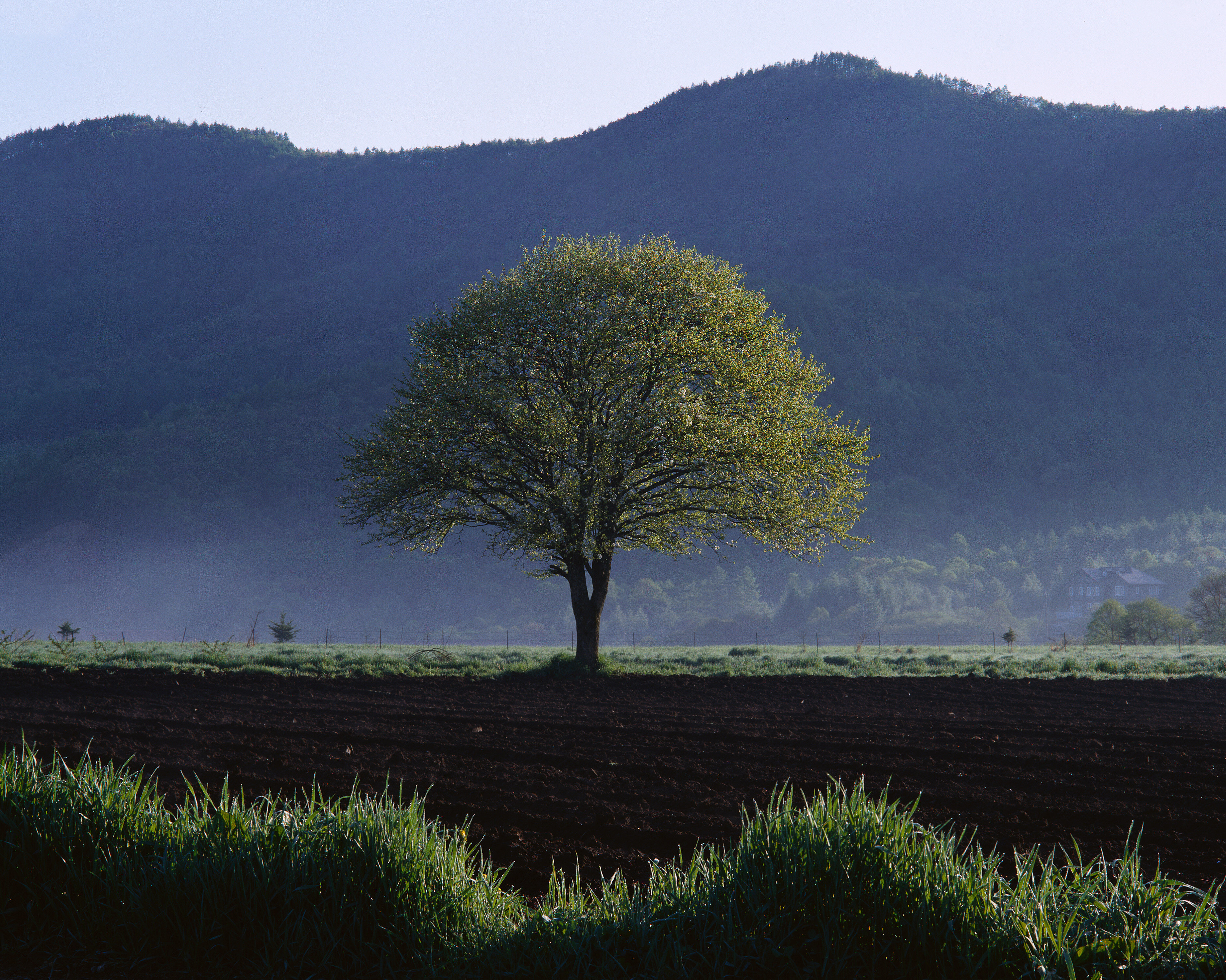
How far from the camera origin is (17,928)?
16.2ft

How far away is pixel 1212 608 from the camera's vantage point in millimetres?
84438

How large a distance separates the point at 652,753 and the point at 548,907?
7238 millimetres

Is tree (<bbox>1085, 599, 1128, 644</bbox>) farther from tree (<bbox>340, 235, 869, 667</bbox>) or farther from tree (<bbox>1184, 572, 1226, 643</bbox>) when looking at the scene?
tree (<bbox>340, 235, 869, 667</bbox>)

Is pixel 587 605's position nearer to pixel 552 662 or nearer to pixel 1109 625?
pixel 552 662

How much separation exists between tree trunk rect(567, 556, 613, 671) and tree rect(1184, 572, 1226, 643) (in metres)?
73.0

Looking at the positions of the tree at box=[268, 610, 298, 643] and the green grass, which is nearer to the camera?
the green grass

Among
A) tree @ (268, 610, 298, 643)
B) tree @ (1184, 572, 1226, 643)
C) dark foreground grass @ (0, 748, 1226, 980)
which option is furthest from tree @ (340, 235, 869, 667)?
tree @ (1184, 572, 1226, 643)

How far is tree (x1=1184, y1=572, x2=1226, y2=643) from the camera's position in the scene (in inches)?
3110

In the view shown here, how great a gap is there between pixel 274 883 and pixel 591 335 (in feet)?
74.4

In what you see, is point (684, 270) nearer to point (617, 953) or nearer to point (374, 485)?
point (374, 485)

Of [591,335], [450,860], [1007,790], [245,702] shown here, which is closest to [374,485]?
[591,335]

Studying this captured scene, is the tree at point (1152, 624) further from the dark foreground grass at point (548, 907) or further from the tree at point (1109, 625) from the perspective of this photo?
the dark foreground grass at point (548, 907)

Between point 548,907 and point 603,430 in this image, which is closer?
point 548,907

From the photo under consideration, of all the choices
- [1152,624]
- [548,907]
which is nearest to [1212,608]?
[1152,624]
